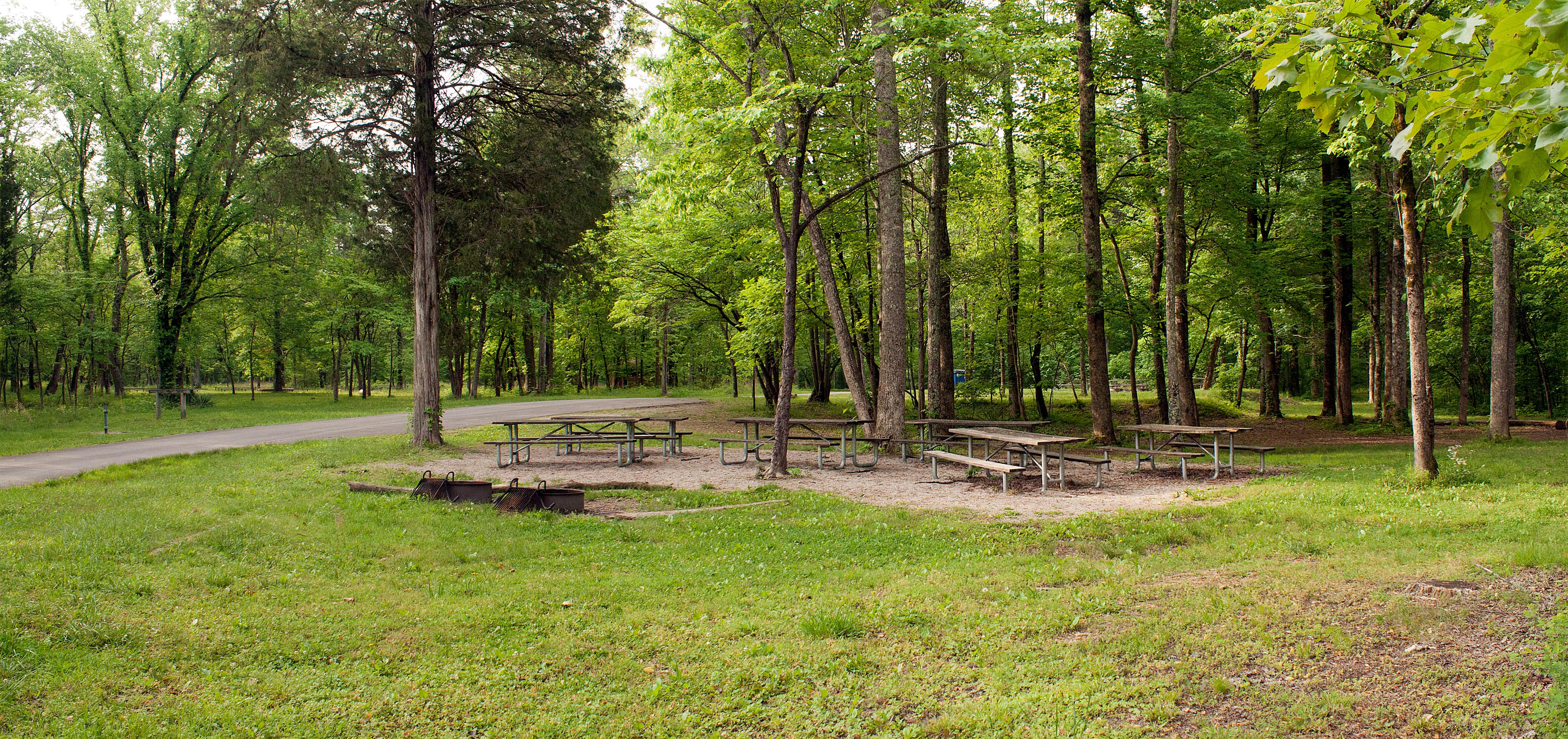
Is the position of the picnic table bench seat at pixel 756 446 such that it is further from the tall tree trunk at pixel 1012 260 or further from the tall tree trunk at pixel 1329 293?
the tall tree trunk at pixel 1329 293

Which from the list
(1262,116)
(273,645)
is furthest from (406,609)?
(1262,116)

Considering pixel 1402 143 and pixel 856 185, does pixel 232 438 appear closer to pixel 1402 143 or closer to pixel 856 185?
pixel 856 185

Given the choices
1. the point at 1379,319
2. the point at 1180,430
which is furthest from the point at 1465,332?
the point at 1180,430

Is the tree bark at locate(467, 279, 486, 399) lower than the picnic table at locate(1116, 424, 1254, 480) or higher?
higher

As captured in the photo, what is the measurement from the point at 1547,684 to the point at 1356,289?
2678 cm

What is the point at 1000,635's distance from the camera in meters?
4.27

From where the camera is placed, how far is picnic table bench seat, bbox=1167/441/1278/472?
10305mm

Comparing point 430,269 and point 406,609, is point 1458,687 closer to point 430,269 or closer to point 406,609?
point 406,609

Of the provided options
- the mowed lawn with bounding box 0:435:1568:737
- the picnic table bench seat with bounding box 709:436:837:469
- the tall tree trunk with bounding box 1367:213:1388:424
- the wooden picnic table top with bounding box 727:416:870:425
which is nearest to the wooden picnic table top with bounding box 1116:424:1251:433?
the mowed lawn with bounding box 0:435:1568:737

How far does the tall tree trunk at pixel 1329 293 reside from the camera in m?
18.6

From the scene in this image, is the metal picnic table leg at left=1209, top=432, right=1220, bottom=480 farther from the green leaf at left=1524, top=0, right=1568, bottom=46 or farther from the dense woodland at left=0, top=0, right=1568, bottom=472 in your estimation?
the green leaf at left=1524, top=0, right=1568, bottom=46

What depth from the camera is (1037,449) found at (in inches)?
416

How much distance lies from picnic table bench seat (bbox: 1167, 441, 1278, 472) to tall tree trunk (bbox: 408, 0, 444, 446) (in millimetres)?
12790

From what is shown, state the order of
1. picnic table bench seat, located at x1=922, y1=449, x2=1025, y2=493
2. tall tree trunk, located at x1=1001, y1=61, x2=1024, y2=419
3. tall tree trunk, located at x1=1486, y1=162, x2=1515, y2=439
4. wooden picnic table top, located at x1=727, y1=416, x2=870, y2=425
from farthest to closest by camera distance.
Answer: tall tree trunk, located at x1=1001, y1=61, x2=1024, y2=419, tall tree trunk, located at x1=1486, y1=162, x2=1515, y2=439, wooden picnic table top, located at x1=727, y1=416, x2=870, y2=425, picnic table bench seat, located at x1=922, y1=449, x2=1025, y2=493
